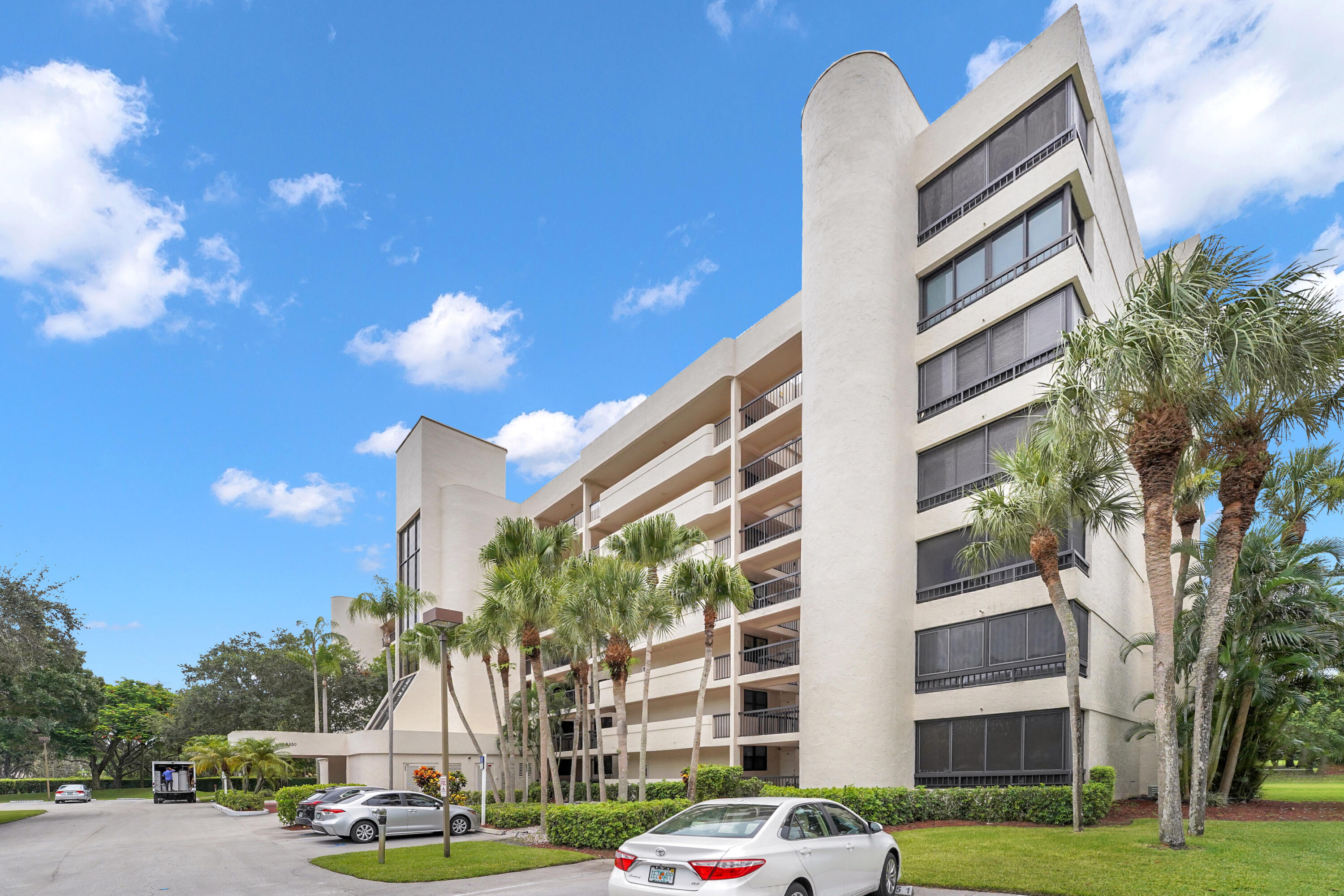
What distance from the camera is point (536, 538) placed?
1116 inches

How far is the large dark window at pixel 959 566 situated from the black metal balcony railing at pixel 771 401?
7.81 meters

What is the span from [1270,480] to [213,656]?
6063cm

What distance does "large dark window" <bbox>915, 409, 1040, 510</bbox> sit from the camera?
22.5m

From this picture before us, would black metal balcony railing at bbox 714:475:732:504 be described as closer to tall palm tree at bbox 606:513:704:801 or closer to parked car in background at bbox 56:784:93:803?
tall palm tree at bbox 606:513:704:801

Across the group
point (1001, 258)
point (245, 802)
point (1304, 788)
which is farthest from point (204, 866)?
point (1304, 788)

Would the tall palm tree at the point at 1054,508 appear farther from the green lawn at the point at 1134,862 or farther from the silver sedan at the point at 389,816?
the silver sedan at the point at 389,816

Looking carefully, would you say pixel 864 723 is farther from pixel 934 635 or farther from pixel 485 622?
pixel 485 622

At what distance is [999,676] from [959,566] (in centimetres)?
297

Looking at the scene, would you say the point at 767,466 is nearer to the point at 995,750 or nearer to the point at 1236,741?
the point at 995,750

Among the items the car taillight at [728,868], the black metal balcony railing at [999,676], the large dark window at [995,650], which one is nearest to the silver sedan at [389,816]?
the black metal balcony railing at [999,676]

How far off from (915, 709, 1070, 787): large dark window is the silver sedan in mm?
12888

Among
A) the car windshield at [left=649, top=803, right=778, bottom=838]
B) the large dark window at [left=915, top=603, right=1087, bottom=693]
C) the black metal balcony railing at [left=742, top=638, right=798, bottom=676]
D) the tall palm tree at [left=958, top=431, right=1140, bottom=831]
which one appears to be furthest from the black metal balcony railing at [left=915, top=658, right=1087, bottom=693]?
the car windshield at [left=649, top=803, right=778, bottom=838]

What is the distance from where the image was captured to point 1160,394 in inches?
550

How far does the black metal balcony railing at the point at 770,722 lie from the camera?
28.3 metres
